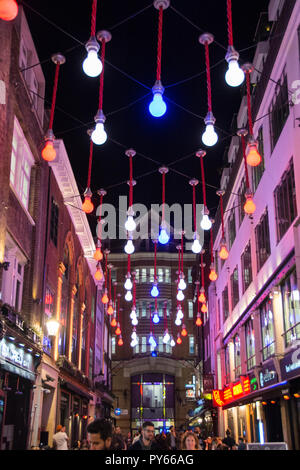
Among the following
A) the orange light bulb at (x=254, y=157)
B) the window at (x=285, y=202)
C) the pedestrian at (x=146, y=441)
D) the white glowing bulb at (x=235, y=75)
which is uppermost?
the window at (x=285, y=202)

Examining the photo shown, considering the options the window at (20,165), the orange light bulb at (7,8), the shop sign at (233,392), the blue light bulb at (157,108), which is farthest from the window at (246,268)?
the orange light bulb at (7,8)

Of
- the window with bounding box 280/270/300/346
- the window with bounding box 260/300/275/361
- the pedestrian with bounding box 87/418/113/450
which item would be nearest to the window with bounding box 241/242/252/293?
the window with bounding box 260/300/275/361

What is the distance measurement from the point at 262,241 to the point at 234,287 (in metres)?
8.86

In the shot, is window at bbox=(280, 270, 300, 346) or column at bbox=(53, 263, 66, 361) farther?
column at bbox=(53, 263, 66, 361)

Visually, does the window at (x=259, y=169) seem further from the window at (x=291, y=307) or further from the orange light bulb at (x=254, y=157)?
the orange light bulb at (x=254, y=157)

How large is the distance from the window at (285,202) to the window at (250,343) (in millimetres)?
7898

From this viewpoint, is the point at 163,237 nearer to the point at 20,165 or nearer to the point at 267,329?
the point at 20,165

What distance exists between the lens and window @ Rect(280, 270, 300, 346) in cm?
1633

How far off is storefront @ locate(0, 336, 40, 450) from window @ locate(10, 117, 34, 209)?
531 cm

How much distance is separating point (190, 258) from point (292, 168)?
46474 mm

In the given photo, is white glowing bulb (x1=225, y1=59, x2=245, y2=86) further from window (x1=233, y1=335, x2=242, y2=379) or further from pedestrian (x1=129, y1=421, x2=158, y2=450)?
window (x1=233, y1=335, x2=242, y2=379)

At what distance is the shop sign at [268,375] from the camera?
18.4 m
